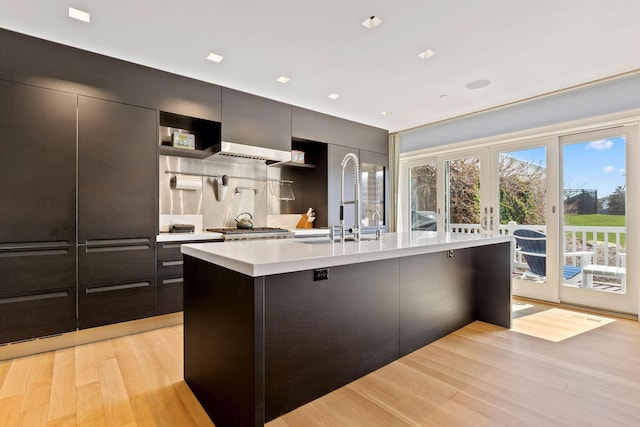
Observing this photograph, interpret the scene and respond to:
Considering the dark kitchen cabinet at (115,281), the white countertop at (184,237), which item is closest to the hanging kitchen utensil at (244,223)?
the white countertop at (184,237)

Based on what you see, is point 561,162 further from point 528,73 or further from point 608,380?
point 608,380

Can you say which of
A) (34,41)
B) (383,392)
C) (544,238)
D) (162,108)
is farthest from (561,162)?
(34,41)

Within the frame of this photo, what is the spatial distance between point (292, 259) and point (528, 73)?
3.19 m

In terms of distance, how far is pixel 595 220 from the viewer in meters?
3.50

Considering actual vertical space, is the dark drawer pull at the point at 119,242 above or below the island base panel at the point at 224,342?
above

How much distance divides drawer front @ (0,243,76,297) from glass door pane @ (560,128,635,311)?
4.97 m

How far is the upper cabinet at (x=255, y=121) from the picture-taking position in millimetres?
3496

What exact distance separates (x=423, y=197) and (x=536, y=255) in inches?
70.5

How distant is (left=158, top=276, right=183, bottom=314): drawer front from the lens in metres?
2.99

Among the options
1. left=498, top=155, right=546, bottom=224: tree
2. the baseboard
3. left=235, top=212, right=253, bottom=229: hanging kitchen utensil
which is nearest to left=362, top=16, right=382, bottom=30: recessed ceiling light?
left=235, top=212, right=253, bottom=229: hanging kitchen utensil

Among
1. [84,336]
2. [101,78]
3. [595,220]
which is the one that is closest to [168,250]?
[84,336]

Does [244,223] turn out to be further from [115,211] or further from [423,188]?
[423,188]

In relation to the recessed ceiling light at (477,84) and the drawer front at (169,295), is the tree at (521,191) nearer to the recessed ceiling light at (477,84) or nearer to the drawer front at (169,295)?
the recessed ceiling light at (477,84)

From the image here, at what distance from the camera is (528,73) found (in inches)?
124
